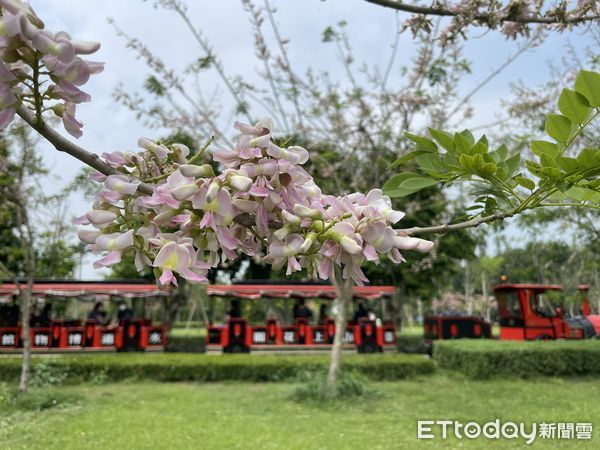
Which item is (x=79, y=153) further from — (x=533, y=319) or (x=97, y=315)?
(x=97, y=315)

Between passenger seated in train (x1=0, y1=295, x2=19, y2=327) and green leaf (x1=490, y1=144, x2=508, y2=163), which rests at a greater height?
green leaf (x1=490, y1=144, x2=508, y2=163)

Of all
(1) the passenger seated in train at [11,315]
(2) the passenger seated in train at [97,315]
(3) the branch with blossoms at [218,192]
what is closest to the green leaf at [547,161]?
(3) the branch with blossoms at [218,192]

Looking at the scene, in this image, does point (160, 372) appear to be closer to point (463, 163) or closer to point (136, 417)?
point (136, 417)

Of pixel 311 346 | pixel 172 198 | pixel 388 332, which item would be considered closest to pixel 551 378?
pixel 388 332

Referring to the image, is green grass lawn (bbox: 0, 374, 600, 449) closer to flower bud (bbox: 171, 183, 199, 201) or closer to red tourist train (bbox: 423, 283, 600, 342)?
red tourist train (bbox: 423, 283, 600, 342)

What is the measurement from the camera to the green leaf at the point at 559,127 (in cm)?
92

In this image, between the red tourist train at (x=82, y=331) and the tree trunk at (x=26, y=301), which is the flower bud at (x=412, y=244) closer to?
the tree trunk at (x=26, y=301)

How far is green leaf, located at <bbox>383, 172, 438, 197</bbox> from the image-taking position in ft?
3.45

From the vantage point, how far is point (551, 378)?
10711 millimetres

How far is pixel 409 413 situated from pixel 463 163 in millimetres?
7035

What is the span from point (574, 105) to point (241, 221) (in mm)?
615

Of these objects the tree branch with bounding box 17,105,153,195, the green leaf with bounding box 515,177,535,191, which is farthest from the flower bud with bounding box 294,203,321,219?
the green leaf with bounding box 515,177,535,191

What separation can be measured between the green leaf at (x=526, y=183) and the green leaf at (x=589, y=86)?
0.55 feet

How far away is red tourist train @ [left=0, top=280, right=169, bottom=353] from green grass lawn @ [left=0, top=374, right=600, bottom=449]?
158 inches
